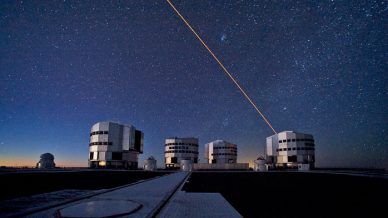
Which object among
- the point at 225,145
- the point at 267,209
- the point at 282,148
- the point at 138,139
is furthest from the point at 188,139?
the point at 267,209

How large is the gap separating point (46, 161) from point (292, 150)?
7455cm

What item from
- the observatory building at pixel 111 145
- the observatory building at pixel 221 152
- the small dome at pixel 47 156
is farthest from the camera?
the observatory building at pixel 221 152

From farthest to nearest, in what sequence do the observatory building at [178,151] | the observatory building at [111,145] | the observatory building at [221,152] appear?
the observatory building at [221,152]
the observatory building at [178,151]
the observatory building at [111,145]

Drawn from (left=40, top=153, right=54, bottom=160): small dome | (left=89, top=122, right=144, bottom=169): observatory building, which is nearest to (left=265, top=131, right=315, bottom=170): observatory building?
(left=89, top=122, right=144, bottom=169): observatory building

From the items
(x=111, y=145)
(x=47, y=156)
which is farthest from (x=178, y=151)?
(x=47, y=156)

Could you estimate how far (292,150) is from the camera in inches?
3524

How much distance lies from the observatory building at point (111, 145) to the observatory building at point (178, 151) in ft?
103

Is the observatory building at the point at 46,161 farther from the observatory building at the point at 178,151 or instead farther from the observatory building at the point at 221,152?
the observatory building at the point at 221,152

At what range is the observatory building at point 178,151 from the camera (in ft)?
359

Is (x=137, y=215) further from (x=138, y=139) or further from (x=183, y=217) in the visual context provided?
(x=138, y=139)

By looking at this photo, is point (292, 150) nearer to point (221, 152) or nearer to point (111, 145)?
point (221, 152)

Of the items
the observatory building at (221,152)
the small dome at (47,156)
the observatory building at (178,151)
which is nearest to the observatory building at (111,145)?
the small dome at (47,156)

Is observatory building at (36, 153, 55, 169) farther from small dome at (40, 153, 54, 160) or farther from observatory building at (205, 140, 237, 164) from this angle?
observatory building at (205, 140, 237, 164)

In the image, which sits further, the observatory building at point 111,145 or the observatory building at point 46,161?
the observatory building at point 111,145
